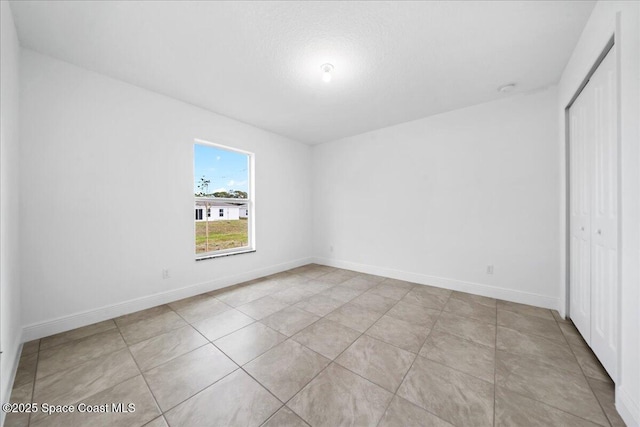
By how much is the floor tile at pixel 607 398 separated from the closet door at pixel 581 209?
1.74ft

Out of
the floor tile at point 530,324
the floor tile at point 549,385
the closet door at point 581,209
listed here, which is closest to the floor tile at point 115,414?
the floor tile at point 549,385

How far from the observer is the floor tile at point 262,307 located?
265 centimetres

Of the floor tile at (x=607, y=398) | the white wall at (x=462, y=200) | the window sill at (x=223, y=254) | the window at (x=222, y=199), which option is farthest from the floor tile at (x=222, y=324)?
the floor tile at (x=607, y=398)

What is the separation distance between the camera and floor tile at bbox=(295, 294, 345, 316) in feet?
8.95

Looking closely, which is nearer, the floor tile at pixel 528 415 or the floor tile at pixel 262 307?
the floor tile at pixel 528 415

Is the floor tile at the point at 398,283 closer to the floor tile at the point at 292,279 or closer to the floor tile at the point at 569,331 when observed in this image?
the floor tile at the point at 292,279

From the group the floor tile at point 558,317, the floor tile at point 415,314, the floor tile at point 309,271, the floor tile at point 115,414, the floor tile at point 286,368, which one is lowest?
the floor tile at point 115,414

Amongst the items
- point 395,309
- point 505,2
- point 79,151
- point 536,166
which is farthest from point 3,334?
point 536,166

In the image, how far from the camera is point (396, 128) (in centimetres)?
397

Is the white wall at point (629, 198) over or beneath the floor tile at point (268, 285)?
over

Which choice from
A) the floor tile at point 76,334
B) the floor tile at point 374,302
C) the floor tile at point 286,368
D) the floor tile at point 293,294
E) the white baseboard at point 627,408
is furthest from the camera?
the floor tile at point 293,294

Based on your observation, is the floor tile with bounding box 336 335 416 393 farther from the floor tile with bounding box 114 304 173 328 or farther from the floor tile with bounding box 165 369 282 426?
the floor tile with bounding box 114 304 173 328

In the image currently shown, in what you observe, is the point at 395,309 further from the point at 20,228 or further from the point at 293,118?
the point at 20,228

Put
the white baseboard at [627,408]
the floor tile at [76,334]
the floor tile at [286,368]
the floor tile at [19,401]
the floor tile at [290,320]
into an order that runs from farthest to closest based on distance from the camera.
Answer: the floor tile at [290,320]
the floor tile at [76,334]
the floor tile at [286,368]
the floor tile at [19,401]
the white baseboard at [627,408]
